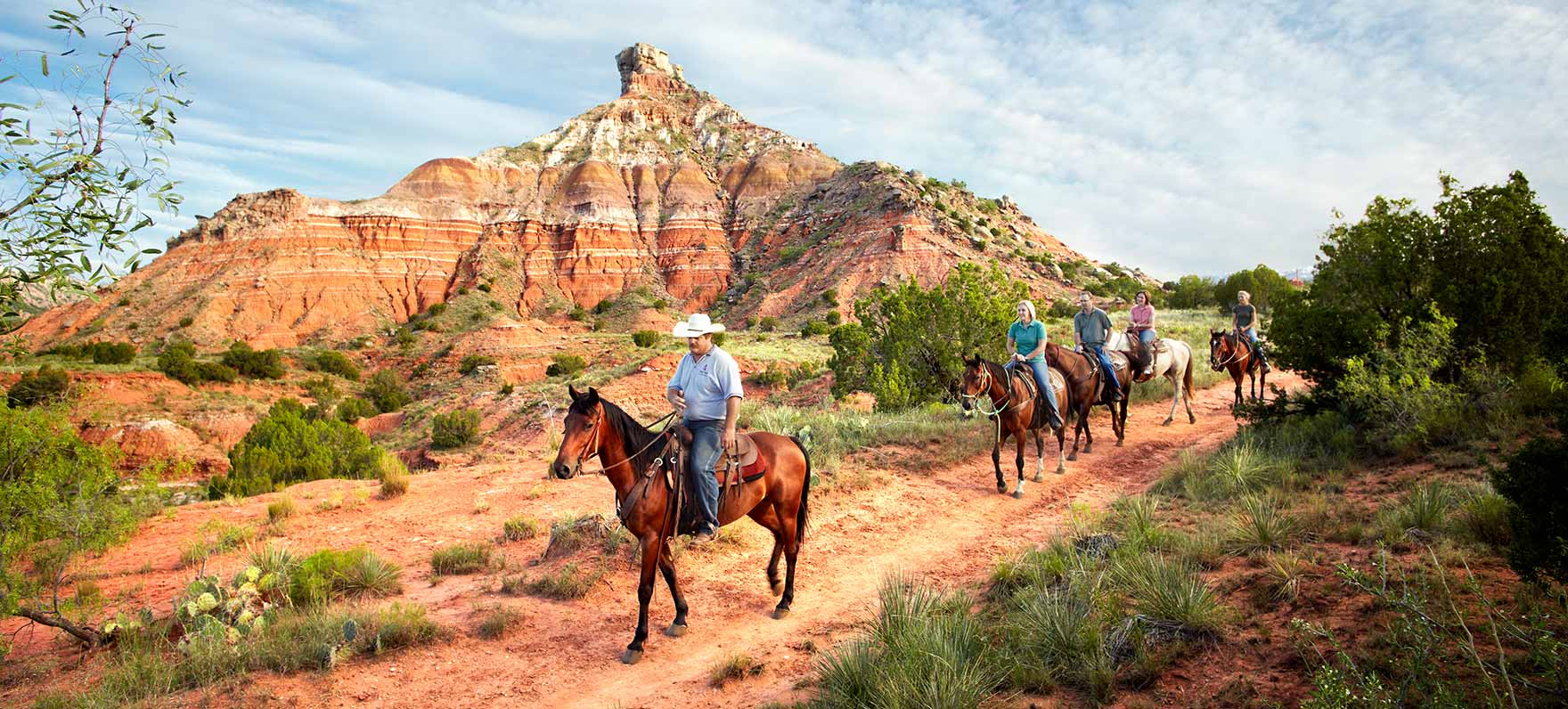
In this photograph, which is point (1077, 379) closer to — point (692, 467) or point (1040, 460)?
point (1040, 460)

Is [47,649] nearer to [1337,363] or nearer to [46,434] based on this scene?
[46,434]

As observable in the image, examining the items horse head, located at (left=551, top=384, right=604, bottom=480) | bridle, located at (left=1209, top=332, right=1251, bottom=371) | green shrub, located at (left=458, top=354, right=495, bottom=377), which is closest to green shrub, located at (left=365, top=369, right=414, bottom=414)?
green shrub, located at (left=458, top=354, right=495, bottom=377)

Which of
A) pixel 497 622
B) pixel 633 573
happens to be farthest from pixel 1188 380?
pixel 497 622

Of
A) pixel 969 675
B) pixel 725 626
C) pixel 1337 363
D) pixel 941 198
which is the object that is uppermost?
pixel 941 198

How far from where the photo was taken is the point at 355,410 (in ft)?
125

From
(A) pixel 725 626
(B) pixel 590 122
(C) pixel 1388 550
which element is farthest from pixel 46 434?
(B) pixel 590 122

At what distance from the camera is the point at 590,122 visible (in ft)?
313

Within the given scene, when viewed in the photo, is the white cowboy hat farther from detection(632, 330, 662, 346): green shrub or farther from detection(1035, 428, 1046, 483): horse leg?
detection(632, 330, 662, 346): green shrub

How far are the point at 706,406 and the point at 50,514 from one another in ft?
23.6

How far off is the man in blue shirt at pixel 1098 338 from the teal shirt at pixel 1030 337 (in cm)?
221

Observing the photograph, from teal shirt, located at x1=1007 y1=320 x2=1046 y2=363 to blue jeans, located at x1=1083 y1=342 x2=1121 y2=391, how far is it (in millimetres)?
2227

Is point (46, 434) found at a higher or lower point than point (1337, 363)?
lower

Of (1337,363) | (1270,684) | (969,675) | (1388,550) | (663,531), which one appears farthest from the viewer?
(1337,363)

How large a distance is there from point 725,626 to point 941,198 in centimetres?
6837
